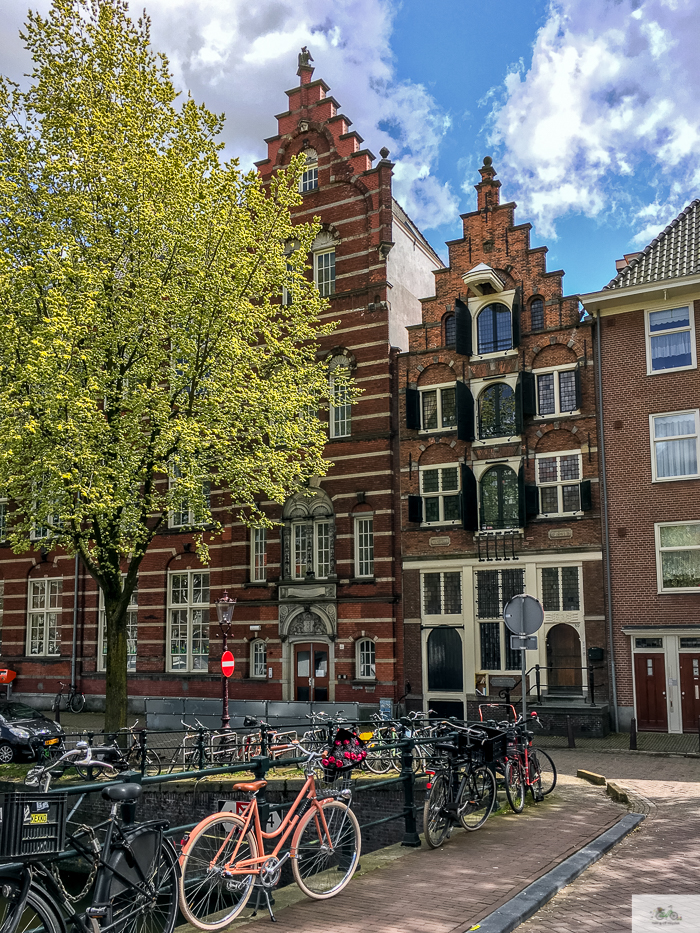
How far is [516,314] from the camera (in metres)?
26.3

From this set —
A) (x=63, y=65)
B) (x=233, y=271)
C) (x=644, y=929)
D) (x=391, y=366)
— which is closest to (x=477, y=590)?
(x=391, y=366)

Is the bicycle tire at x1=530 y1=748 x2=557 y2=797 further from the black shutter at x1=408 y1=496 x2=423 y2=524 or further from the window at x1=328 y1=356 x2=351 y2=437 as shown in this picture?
the window at x1=328 y1=356 x2=351 y2=437

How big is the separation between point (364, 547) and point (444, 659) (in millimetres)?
4517

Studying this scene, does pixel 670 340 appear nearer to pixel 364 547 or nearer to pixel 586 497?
pixel 586 497

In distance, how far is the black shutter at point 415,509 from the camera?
88.4 feet

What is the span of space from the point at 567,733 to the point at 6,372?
1581 cm

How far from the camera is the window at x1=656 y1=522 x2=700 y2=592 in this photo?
22.8 meters

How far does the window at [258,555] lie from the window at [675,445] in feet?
44.2

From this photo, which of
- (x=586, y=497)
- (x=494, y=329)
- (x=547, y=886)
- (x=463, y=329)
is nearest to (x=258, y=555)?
(x=463, y=329)

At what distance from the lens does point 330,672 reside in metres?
28.0

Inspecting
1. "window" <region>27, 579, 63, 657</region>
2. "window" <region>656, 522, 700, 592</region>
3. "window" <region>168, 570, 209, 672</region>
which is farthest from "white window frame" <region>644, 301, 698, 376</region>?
"window" <region>27, 579, 63, 657</region>

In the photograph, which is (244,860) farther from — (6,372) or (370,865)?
(6,372)

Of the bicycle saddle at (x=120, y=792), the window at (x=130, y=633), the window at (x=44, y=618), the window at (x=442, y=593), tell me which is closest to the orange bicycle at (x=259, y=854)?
the bicycle saddle at (x=120, y=792)

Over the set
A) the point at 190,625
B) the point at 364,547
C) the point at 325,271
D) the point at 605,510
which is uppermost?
the point at 325,271
